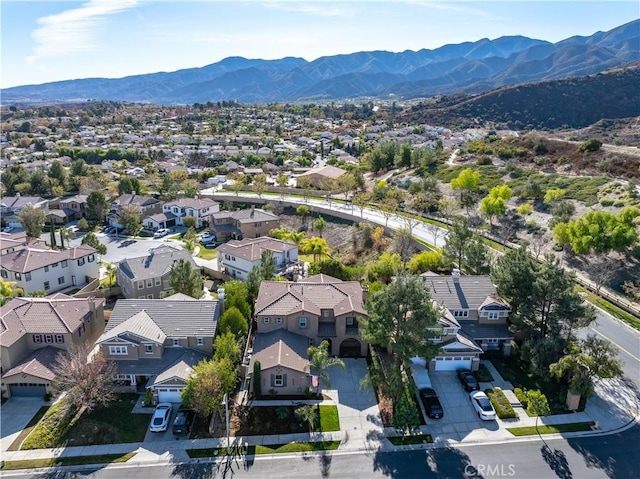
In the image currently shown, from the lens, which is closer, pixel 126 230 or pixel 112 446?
pixel 112 446

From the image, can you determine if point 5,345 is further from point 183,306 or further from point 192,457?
point 192,457

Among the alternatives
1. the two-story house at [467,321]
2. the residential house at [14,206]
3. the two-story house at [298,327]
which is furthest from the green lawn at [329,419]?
the residential house at [14,206]

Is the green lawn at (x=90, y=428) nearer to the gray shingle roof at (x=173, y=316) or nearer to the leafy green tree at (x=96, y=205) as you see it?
the gray shingle roof at (x=173, y=316)

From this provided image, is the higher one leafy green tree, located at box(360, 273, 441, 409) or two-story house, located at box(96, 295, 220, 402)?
leafy green tree, located at box(360, 273, 441, 409)

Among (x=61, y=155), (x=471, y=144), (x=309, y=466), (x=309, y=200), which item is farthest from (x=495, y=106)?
(x=309, y=466)

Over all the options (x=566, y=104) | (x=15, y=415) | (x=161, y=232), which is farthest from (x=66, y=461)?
(x=566, y=104)

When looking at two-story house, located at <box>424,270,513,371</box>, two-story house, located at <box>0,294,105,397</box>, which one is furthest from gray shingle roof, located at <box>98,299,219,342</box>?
two-story house, located at <box>424,270,513,371</box>

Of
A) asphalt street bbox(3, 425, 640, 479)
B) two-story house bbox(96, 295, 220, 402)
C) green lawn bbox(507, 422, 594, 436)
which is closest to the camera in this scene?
asphalt street bbox(3, 425, 640, 479)

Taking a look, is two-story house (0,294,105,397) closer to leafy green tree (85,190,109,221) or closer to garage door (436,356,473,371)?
garage door (436,356,473,371)
